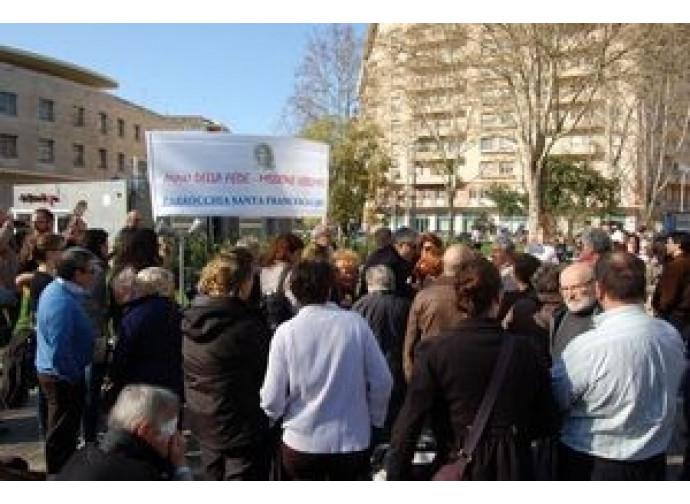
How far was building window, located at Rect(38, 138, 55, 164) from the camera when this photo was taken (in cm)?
5822

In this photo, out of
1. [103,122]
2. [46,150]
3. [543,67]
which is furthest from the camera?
[103,122]

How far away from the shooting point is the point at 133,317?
4.63 meters

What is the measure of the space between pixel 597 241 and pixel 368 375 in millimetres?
3566

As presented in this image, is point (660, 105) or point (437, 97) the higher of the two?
point (660, 105)

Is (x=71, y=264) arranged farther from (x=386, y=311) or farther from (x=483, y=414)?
(x=483, y=414)

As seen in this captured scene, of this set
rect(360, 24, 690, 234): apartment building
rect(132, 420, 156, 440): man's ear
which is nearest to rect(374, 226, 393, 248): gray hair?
rect(132, 420, 156, 440): man's ear

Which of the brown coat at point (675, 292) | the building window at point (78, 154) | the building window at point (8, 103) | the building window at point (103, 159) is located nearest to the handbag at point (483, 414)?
the brown coat at point (675, 292)

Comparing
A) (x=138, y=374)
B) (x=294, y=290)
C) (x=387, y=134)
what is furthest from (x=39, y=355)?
(x=387, y=134)

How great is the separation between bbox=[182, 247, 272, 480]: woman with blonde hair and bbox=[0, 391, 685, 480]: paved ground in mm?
1084

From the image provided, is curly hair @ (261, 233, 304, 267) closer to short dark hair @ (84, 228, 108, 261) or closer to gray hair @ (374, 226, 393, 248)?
gray hair @ (374, 226, 393, 248)

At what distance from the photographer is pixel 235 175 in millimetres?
7793

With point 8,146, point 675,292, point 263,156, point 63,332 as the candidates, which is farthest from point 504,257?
point 8,146

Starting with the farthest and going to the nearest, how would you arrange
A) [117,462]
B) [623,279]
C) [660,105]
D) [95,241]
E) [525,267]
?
[660,105]
[95,241]
[525,267]
[623,279]
[117,462]

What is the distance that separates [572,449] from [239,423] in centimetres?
166
